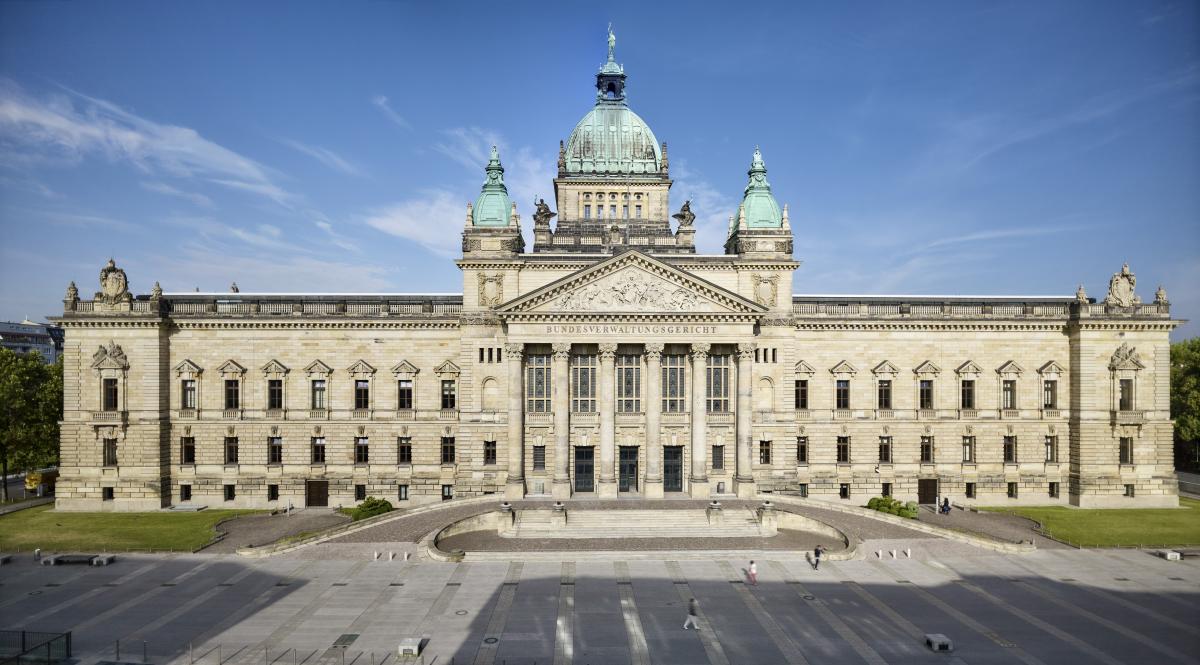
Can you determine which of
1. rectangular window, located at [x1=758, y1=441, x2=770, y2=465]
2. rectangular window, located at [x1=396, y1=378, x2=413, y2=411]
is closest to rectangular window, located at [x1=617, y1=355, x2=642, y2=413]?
rectangular window, located at [x1=758, y1=441, x2=770, y2=465]

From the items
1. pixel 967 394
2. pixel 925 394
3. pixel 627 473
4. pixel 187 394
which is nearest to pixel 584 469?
pixel 627 473

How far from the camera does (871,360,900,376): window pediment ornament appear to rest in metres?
59.5

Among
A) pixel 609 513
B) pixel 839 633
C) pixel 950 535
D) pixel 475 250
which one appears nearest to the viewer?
pixel 839 633

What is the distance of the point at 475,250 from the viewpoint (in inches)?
2277

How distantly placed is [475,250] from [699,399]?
23106 mm

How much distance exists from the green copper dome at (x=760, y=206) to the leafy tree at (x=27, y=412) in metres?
66.9

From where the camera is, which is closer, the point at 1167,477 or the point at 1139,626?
the point at 1139,626

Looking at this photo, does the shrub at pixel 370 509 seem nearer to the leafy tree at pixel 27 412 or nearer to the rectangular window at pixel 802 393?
the leafy tree at pixel 27 412

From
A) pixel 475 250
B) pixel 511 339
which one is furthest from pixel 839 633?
pixel 475 250

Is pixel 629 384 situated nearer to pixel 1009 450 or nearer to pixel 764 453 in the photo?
pixel 764 453

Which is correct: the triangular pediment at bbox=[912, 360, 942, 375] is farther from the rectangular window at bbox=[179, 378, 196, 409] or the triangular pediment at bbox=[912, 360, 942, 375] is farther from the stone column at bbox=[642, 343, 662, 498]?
the rectangular window at bbox=[179, 378, 196, 409]

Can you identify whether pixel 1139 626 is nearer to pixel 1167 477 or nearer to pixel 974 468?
pixel 974 468

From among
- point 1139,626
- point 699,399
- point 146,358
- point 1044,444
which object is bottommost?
point 1139,626

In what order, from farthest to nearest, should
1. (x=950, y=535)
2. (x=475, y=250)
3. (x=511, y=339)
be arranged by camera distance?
(x=475, y=250) < (x=511, y=339) < (x=950, y=535)
